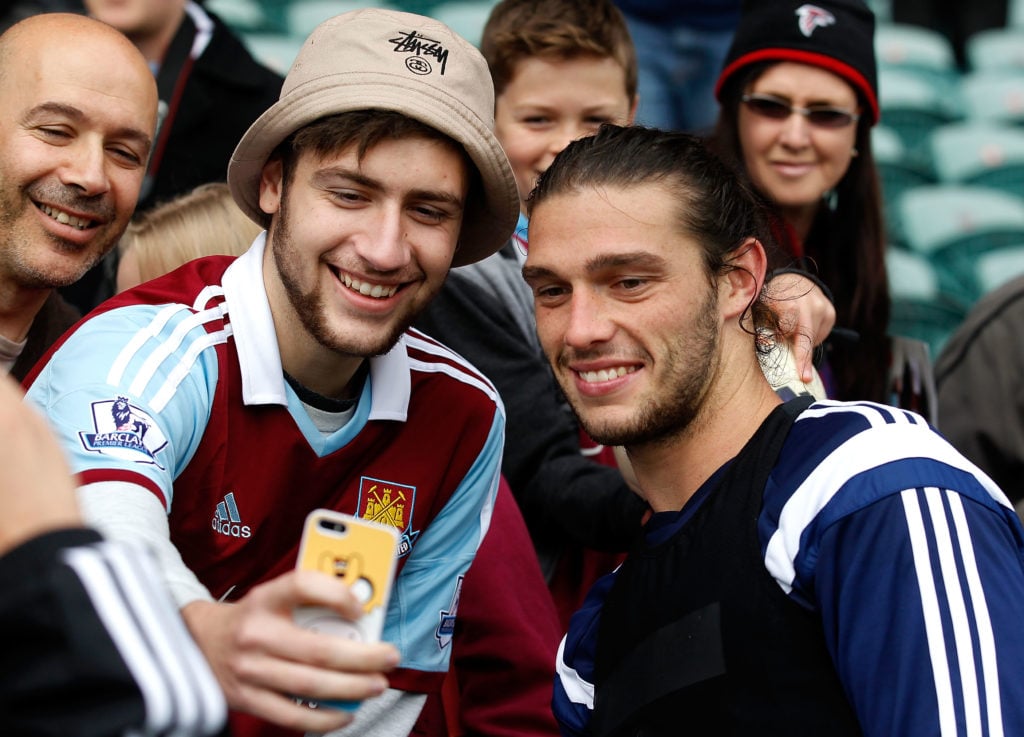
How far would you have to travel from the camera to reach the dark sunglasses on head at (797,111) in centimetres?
395

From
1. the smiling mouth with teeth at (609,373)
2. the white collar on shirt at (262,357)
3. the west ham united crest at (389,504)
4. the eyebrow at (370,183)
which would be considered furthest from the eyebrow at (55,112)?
the smiling mouth with teeth at (609,373)

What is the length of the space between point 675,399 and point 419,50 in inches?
34.7

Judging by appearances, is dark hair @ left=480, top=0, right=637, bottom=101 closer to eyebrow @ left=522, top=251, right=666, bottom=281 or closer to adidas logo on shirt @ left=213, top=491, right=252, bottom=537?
eyebrow @ left=522, top=251, right=666, bottom=281

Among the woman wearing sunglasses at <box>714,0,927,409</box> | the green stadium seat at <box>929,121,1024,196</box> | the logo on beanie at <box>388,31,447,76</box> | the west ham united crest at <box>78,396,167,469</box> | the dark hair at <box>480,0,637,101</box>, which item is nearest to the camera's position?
the west ham united crest at <box>78,396,167,469</box>

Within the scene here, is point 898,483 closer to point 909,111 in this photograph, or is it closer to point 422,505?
point 422,505

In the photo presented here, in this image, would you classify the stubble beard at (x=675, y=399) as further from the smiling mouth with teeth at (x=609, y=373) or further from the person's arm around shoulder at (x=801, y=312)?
the person's arm around shoulder at (x=801, y=312)

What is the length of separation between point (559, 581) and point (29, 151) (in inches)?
65.7

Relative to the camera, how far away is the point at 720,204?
264 cm

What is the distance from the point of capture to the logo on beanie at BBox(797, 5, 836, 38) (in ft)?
13.0

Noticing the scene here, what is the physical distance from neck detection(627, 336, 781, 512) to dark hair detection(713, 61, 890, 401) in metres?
1.32

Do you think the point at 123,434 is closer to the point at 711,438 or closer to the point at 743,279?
the point at 711,438

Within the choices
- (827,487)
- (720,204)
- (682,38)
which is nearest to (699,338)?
(720,204)

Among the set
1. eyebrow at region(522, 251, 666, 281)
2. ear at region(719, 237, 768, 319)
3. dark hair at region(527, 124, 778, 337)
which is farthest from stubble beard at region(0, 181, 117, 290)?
ear at region(719, 237, 768, 319)

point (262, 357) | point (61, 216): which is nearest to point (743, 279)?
point (262, 357)
